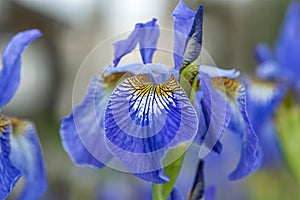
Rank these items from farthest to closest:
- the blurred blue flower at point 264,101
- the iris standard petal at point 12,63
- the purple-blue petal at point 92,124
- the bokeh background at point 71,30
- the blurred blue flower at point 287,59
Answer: the bokeh background at point 71,30, the blurred blue flower at point 287,59, the blurred blue flower at point 264,101, the iris standard petal at point 12,63, the purple-blue petal at point 92,124

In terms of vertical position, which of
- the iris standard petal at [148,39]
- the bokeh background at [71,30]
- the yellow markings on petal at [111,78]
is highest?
the iris standard petal at [148,39]

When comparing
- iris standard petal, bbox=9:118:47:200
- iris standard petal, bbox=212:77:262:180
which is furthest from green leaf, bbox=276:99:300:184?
iris standard petal, bbox=9:118:47:200

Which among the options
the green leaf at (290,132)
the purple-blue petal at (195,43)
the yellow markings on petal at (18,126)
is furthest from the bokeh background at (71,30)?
the purple-blue petal at (195,43)

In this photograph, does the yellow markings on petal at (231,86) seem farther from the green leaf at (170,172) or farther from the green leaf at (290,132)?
the green leaf at (290,132)

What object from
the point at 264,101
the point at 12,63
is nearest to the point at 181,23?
the point at 12,63

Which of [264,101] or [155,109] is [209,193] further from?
[264,101]

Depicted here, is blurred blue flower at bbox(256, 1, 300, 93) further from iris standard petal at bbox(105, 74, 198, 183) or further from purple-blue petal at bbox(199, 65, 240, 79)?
iris standard petal at bbox(105, 74, 198, 183)
